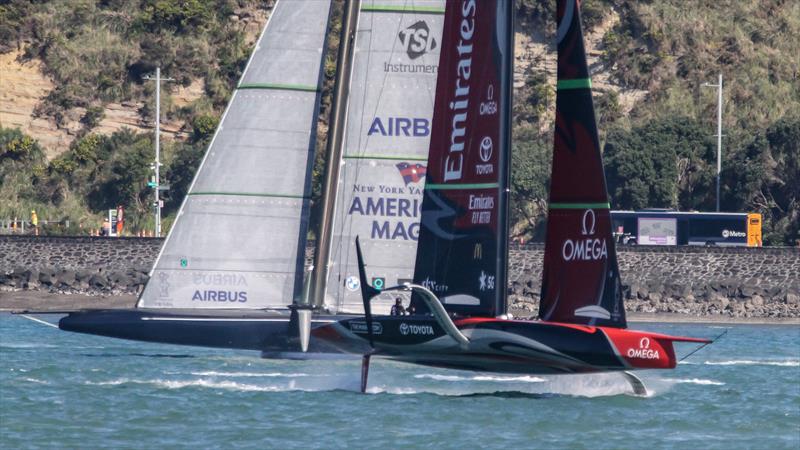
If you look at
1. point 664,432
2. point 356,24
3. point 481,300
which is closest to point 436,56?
point 356,24

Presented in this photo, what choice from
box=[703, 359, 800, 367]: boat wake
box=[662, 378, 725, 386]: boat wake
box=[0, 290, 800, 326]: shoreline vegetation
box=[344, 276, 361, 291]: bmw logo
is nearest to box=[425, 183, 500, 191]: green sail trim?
box=[344, 276, 361, 291]: bmw logo

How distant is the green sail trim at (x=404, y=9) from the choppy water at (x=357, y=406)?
240 inches

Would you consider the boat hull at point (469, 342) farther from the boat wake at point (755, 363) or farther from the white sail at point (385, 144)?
the boat wake at point (755, 363)

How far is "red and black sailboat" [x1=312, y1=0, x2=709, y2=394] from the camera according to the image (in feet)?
62.0

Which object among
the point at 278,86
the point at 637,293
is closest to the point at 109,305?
the point at 637,293

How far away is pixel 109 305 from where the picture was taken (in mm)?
44031

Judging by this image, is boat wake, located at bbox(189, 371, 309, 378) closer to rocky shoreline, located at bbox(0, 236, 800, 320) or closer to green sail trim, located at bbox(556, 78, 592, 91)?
green sail trim, located at bbox(556, 78, 592, 91)

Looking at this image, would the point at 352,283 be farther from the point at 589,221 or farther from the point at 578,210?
the point at 589,221

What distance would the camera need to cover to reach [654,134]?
5866 cm

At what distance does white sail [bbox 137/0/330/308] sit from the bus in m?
29.0

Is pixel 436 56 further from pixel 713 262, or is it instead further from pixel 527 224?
pixel 527 224

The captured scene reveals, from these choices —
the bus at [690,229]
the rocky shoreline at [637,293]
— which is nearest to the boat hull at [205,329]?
the rocky shoreline at [637,293]

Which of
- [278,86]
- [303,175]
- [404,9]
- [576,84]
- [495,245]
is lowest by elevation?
[495,245]

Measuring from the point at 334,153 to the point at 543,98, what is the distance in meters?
40.9
